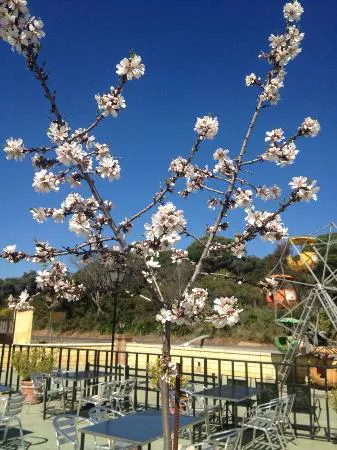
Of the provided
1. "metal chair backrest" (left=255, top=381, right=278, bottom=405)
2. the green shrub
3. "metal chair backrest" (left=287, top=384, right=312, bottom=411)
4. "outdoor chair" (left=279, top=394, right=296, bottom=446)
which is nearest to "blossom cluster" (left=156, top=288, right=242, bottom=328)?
"outdoor chair" (left=279, top=394, right=296, bottom=446)

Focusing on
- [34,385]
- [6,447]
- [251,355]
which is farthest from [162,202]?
[251,355]

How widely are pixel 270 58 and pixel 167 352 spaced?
2583 mm

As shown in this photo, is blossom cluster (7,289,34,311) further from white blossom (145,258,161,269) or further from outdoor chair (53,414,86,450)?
outdoor chair (53,414,86,450)

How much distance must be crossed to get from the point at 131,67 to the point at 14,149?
3.07 feet

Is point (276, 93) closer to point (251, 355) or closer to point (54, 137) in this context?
point (54, 137)

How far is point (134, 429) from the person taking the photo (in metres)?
3.80

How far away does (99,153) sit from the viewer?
2963 millimetres

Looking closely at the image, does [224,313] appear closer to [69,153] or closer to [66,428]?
[69,153]

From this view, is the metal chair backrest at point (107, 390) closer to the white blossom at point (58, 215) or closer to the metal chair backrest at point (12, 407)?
the metal chair backrest at point (12, 407)

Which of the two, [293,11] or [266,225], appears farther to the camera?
[293,11]

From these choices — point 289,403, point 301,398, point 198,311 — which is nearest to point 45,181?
point 198,311

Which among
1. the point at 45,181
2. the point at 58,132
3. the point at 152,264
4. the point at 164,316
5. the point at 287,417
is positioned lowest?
the point at 287,417

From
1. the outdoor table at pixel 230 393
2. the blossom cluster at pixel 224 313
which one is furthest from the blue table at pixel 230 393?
the blossom cluster at pixel 224 313

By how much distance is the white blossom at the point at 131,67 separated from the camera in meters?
2.74
